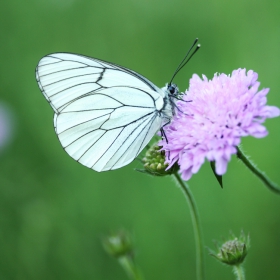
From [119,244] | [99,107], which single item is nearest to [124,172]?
[119,244]

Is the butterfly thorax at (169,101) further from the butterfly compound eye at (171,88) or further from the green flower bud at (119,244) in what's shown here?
the green flower bud at (119,244)

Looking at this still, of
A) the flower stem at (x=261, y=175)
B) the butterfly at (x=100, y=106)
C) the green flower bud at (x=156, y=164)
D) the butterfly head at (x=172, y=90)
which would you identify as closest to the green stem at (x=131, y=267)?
the butterfly at (x=100, y=106)

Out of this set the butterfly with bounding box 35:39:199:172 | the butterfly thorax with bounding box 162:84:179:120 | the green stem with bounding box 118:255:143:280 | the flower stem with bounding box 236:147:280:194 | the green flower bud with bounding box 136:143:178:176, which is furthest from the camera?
the green stem with bounding box 118:255:143:280

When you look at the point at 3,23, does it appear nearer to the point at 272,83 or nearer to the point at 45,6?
the point at 45,6

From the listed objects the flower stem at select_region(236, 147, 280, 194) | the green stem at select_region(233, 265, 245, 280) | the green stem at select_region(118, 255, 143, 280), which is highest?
the flower stem at select_region(236, 147, 280, 194)

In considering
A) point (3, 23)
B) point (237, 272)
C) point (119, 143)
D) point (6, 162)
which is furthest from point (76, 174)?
point (237, 272)

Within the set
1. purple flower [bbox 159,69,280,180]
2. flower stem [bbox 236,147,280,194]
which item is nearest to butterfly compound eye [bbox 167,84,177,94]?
purple flower [bbox 159,69,280,180]

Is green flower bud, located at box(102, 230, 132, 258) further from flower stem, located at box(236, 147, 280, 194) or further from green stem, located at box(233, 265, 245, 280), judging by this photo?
flower stem, located at box(236, 147, 280, 194)
